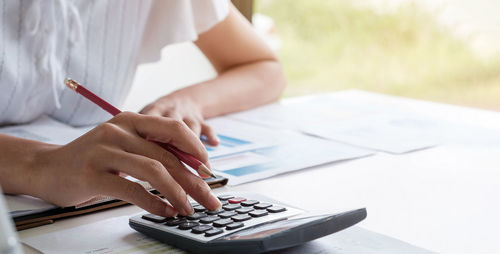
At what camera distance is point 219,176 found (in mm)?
883

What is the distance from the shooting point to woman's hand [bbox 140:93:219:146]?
1.09 m

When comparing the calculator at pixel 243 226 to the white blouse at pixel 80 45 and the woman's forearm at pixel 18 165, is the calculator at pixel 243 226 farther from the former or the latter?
the white blouse at pixel 80 45

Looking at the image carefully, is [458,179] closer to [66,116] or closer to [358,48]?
[66,116]

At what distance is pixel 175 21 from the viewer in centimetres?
130

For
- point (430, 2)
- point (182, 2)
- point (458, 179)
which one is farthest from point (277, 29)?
point (458, 179)

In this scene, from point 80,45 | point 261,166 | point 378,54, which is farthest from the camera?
point 378,54

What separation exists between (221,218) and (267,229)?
0.06 m

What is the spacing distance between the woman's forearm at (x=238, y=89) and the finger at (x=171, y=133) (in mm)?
508

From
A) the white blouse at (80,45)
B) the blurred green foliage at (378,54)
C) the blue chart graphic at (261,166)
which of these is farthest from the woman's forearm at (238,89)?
the blurred green foliage at (378,54)

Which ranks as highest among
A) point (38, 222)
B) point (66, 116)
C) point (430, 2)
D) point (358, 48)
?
point (430, 2)

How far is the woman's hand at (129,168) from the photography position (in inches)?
27.5

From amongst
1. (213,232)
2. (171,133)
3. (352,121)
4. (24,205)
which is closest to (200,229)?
(213,232)

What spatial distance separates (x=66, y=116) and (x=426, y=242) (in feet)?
2.42

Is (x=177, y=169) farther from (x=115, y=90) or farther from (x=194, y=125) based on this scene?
(x=115, y=90)
